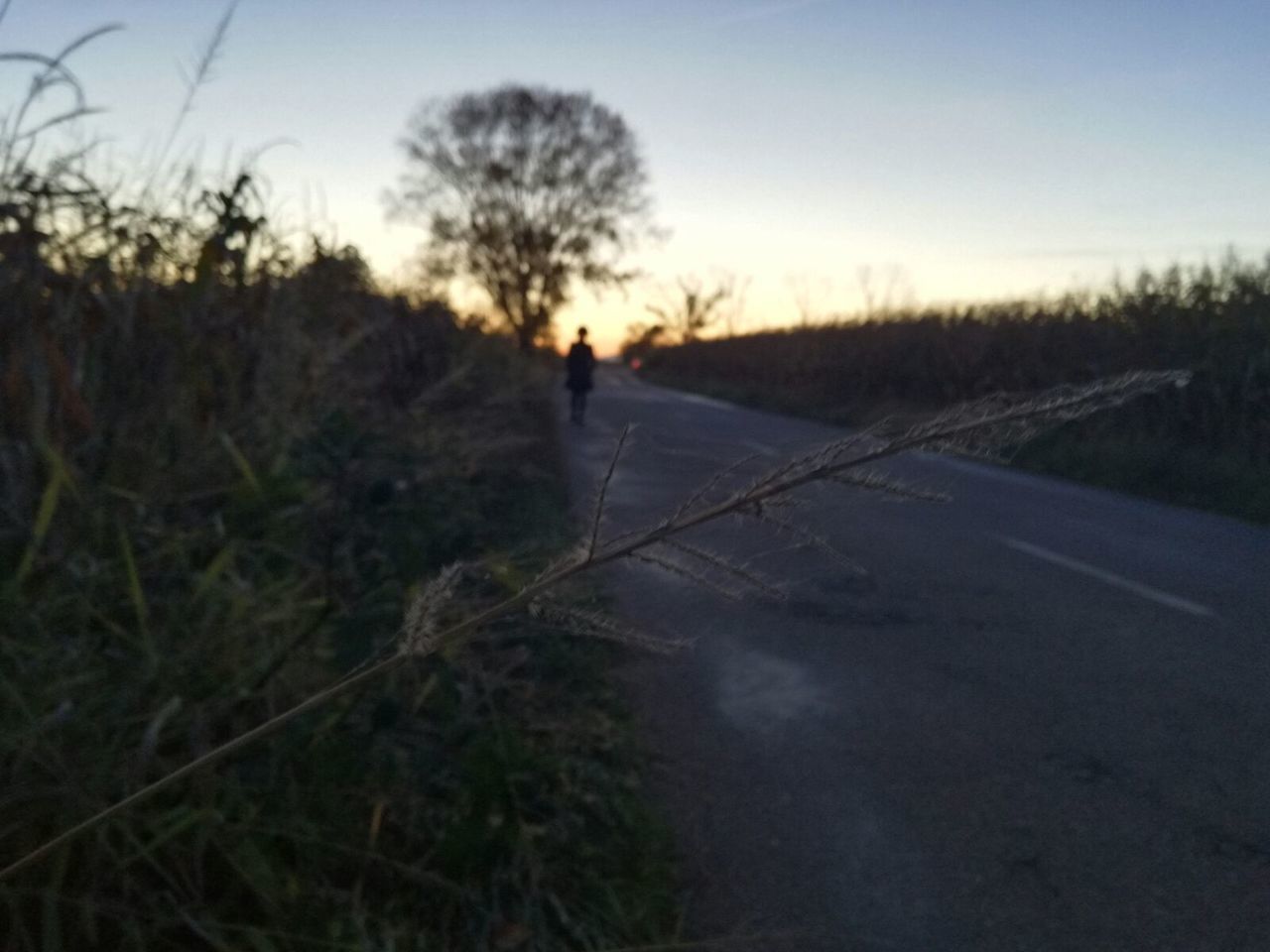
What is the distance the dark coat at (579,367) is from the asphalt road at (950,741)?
14.4m

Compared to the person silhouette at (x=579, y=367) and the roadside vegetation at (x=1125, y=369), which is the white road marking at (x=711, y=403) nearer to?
the roadside vegetation at (x=1125, y=369)

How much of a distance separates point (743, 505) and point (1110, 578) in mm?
7371

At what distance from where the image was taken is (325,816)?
323 centimetres

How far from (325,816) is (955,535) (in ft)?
23.4

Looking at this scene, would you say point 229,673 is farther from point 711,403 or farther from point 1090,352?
point 711,403

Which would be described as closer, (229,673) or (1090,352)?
(229,673)

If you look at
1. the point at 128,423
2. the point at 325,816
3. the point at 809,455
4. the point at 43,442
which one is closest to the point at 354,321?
the point at 128,423

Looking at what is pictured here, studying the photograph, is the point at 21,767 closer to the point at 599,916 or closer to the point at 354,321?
the point at 599,916

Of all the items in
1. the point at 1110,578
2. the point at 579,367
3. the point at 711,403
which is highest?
the point at 579,367

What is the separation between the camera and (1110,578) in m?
8.20

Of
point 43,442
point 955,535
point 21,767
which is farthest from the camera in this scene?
point 955,535

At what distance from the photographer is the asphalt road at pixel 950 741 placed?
135 inches

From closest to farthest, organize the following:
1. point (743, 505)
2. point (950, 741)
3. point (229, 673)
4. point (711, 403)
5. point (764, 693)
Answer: point (743, 505) → point (229, 673) → point (950, 741) → point (764, 693) → point (711, 403)

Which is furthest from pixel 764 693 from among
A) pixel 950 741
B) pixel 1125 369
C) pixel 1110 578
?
pixel 1125 369
